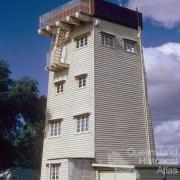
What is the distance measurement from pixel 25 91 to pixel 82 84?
29.4 feet

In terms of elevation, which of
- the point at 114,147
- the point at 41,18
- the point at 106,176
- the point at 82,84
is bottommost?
the point at 106,176

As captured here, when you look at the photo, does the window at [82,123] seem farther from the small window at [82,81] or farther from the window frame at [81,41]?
the window frame at [81,41]

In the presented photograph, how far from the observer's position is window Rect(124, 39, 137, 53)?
29594 mm

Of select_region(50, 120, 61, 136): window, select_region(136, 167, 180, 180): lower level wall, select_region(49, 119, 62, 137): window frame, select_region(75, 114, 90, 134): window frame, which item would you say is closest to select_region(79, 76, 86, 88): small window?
select_region(75, 114, 90, 134): window frame

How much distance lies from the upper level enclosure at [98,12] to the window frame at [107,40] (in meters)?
1.21

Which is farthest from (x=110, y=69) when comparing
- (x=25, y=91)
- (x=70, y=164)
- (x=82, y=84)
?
(x=25, y=91)

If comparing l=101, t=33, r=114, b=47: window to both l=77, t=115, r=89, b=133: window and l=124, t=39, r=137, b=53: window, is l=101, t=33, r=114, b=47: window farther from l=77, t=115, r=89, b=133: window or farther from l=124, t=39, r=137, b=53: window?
l=77, t=115, r=89, b=133: window

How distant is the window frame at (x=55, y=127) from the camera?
28656 mm

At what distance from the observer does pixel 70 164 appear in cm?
2408

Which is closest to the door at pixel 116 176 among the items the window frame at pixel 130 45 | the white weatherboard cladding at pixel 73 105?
the white weatherboard cladding at pixel 73 105

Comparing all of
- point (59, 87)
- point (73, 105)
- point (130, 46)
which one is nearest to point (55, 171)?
point (73, 105)

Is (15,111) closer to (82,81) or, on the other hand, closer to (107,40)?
(82,81)

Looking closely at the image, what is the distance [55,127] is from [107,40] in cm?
747

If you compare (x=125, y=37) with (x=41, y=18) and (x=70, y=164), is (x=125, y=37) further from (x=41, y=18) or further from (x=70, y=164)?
(x=70, y=164)
